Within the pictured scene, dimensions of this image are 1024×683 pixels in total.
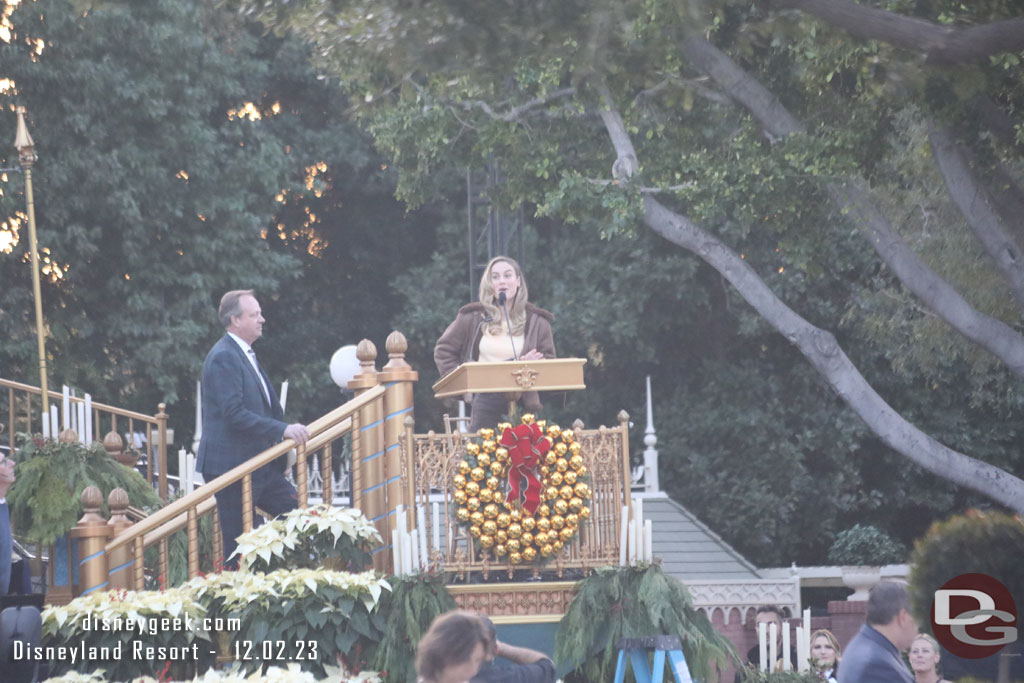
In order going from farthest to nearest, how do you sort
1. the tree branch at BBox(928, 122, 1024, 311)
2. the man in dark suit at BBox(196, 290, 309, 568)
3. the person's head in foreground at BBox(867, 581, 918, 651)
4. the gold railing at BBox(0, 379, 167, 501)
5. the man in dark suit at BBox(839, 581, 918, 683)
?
1. the gold railing at BBox(0, 379, 167, 501)
2. the tree branch at BBox(928, 122, 1024, 311)
3. the man in dark suit at BBox(196, 290, 309, 568)
4. the person's head in foreground at BBox(867, 581, 918, 651)
5. the man in dark suit at BBox(839, 581, 918, 683)

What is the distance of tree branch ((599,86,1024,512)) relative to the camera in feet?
44.2

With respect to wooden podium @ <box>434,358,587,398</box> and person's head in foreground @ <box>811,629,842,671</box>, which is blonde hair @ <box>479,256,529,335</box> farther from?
person's head in foreground @ <box>811,629,842,671</box>

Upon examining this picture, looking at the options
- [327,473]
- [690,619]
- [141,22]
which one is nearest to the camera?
[690,619]

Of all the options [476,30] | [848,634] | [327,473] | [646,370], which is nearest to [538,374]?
[327,473]

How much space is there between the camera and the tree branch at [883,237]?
12.7 meters

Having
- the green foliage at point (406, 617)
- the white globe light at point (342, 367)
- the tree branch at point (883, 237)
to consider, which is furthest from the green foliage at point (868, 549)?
the green foliage at point (406, 617)

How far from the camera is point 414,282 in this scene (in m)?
24.4

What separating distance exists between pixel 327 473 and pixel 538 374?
4.84 ft

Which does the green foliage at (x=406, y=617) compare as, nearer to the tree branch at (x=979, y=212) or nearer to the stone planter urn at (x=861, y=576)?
the tree branch at (x=979, y=212)

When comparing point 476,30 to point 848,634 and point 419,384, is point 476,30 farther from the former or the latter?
point 419,384

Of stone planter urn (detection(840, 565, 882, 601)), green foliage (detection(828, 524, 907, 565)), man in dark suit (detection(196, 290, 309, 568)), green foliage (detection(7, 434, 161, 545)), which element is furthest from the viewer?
green foliage (detection(828, 524, 907, 565))

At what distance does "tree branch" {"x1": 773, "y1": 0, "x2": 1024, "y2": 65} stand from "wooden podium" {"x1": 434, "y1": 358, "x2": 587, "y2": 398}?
242 centimetres

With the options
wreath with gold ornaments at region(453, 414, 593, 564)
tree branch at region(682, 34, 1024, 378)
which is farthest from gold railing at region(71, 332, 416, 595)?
tree branch at region(682, 34, 1024, 378)

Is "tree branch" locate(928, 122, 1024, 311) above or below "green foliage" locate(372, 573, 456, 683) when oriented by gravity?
above
